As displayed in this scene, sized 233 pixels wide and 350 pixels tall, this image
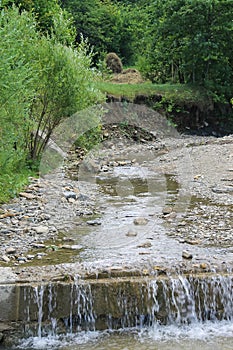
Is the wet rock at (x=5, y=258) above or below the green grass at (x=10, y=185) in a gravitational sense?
below

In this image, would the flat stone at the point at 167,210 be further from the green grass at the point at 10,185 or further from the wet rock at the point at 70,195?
the green grass at the point at 10,185

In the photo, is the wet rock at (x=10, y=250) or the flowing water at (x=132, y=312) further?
the wet rock at (x=10, y=250)

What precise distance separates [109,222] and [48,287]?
12.6ft

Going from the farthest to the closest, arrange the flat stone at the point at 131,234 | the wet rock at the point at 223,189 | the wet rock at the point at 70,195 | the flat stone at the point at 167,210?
the wet rock at the point at 223,189 → the wet rock at the point at 70,195 → the flat stone at the point at 167,210 → the flat stone at the point at 131,234

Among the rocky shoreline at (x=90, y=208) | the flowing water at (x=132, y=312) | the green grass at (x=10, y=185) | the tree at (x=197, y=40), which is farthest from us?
the tree at (x=197, y=40)

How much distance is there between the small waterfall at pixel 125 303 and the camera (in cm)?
704

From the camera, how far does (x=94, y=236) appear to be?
9.66 m

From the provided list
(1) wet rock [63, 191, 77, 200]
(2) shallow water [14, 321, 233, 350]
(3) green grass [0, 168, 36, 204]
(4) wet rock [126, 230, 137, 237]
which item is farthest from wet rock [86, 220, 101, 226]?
(2) shallow water [14, 321, 233, 350]

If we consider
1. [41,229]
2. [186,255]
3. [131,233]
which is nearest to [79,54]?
[41,229]

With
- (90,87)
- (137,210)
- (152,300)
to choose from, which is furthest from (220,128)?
(152,300)

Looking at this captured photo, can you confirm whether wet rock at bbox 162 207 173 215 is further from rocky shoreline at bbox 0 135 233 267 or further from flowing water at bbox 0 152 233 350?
flowing water at bbox 0 152 233 350

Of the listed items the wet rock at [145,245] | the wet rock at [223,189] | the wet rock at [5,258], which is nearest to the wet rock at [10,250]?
the wet rock at [5,258]

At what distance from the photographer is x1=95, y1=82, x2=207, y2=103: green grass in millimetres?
28141

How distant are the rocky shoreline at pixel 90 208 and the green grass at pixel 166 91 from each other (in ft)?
28.7
